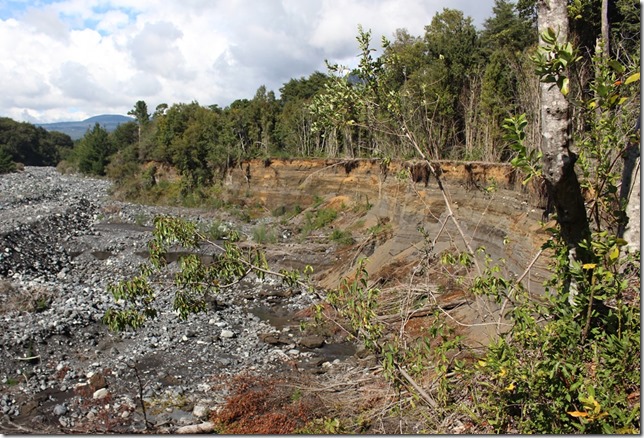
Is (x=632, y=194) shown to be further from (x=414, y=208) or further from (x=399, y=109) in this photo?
(x=414, y=208)

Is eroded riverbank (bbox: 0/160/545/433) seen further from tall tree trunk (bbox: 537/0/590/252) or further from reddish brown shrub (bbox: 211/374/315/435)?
tall tree trunk (bbox: 537/0/590/252)

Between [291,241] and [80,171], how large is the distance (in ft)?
135

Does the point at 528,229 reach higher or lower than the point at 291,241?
higher

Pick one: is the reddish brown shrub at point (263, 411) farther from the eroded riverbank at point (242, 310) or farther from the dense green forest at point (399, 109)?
the dense green forest at point (399, 109)

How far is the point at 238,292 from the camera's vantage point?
1878cm

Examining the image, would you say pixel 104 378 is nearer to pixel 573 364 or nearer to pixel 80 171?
pixel 573 364

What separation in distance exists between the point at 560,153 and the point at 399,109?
2224mm

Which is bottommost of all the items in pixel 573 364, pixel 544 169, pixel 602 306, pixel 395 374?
pixel 395 374

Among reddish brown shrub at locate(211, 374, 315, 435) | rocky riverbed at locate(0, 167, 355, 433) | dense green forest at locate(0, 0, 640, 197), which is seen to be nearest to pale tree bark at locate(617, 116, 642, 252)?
dense green forest at locate(0, 0, 640, 197)

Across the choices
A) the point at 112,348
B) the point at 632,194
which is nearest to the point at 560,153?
the point at 632,194

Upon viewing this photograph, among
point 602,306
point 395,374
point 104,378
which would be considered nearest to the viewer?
point 602,306

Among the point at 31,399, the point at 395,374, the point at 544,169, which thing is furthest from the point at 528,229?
the point at 31,399

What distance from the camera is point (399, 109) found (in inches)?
220

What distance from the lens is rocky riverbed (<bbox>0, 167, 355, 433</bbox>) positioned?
10.3 metres
